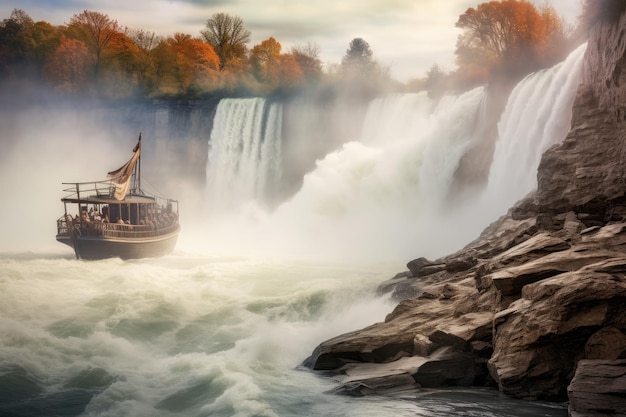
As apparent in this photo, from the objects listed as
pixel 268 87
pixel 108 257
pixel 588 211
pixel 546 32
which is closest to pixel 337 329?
pixel 588 211

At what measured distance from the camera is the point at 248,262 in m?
27.7

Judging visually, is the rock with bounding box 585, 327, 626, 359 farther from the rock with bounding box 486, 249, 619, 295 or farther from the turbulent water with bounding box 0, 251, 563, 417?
the rock with bounding box 486, 249, 619, 295

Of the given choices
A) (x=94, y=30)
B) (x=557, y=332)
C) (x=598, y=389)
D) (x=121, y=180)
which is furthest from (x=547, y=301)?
(x=94, y=30)

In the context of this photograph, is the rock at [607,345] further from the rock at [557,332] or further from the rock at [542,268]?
the rock at [542,268]

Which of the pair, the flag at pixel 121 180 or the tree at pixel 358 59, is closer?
the flag at pixel 121 180

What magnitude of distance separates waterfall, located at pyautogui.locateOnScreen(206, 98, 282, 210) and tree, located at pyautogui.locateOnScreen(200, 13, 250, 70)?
1533 centimetres

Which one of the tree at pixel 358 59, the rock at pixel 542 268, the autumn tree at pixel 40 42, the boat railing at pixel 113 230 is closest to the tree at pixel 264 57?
the tree at pixel 358 59


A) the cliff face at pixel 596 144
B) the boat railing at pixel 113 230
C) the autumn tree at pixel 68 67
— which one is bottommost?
the boat railing at pixel 113 230

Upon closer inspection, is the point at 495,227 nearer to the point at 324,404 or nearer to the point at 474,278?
the point at 474,278

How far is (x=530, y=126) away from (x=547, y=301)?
1386 cm

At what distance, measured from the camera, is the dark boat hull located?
27.8 meters

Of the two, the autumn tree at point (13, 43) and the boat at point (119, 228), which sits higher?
the autumn tree at point (13, 43)

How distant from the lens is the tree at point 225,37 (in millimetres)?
55000

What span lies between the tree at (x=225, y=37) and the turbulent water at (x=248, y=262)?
13407 mm
